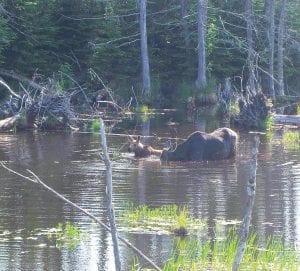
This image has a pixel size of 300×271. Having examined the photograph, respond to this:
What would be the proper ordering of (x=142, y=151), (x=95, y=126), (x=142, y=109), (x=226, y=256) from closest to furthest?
(x=226, y=256), (x=142, y=151), (x=95, y=126), (x=142, y=109)

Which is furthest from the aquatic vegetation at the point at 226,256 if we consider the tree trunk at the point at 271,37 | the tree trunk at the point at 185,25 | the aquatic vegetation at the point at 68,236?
the tree trunk at the point at 185,25

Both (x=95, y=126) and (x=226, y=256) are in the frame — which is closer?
(x=226, y=256)

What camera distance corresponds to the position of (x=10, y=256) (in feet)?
38.3

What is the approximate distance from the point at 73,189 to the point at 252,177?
1113 centimetres

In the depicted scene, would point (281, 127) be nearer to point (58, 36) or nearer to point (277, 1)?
point (58, 36)

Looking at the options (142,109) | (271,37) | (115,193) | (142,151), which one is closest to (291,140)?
(142,151)

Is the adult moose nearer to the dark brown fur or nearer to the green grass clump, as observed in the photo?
the dark brown fur

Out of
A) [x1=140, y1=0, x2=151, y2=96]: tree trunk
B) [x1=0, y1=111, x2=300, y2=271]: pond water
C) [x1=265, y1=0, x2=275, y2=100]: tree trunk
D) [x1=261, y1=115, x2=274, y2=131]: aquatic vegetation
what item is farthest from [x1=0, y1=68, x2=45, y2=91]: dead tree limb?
[x1=265, y1=0, x2=275, y2=100]: tree trunk

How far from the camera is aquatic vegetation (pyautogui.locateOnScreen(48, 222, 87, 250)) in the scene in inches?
490

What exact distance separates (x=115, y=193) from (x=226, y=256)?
6.11 meters

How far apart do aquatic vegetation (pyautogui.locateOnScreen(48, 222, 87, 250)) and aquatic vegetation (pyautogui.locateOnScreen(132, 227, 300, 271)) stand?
1324mm

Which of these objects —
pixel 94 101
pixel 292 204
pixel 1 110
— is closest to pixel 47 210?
pixel 292 204

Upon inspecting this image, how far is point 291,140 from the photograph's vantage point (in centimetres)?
2647

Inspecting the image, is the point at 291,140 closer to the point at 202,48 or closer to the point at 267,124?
the point at 267,124
